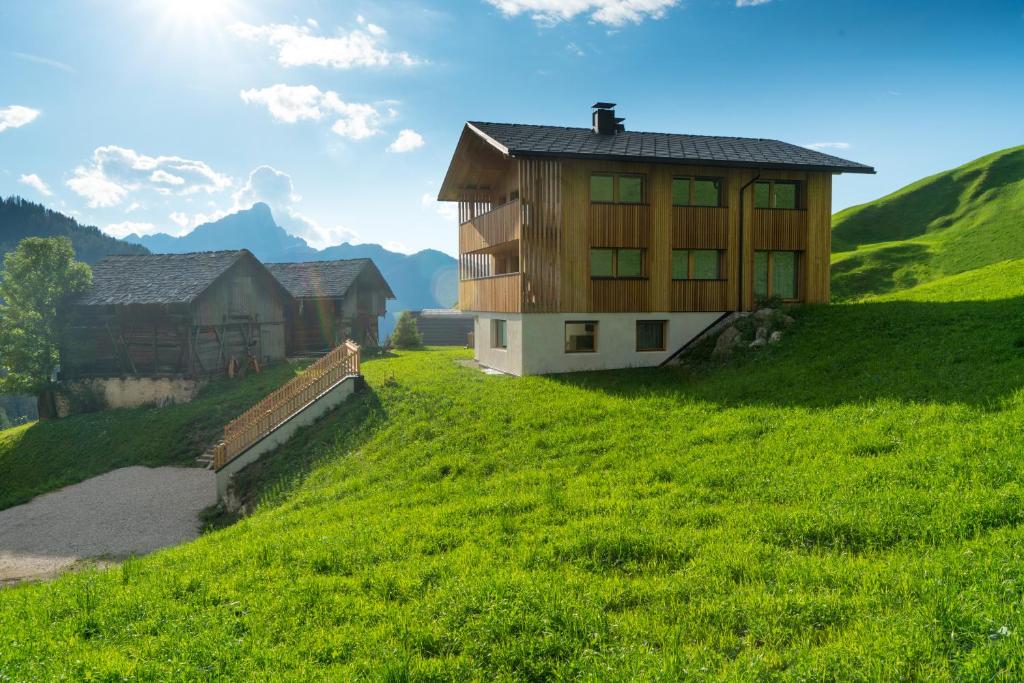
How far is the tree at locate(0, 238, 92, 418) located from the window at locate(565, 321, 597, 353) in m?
28.6

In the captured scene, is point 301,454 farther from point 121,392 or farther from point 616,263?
point 121,392

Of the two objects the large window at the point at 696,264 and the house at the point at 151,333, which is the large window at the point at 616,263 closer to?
the large window at the point at 696,264

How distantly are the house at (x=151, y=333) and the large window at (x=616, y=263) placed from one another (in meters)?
22.1

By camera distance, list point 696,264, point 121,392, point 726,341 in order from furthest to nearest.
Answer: point 121,392 < point 696,264 < point 726,341

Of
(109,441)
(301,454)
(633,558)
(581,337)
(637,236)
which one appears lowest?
(109,441)

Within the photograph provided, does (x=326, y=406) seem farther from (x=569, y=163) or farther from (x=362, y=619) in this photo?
(x=362, y=619)

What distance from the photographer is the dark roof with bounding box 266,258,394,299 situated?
145 feet

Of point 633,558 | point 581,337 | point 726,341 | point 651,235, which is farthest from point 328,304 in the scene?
point 633,558

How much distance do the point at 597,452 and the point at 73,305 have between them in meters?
33.6

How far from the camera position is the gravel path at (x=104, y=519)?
15.2 metres

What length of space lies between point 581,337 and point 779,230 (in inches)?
373

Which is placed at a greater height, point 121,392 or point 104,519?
point 121,392

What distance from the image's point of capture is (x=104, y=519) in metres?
17.9

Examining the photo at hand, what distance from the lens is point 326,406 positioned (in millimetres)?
21609
